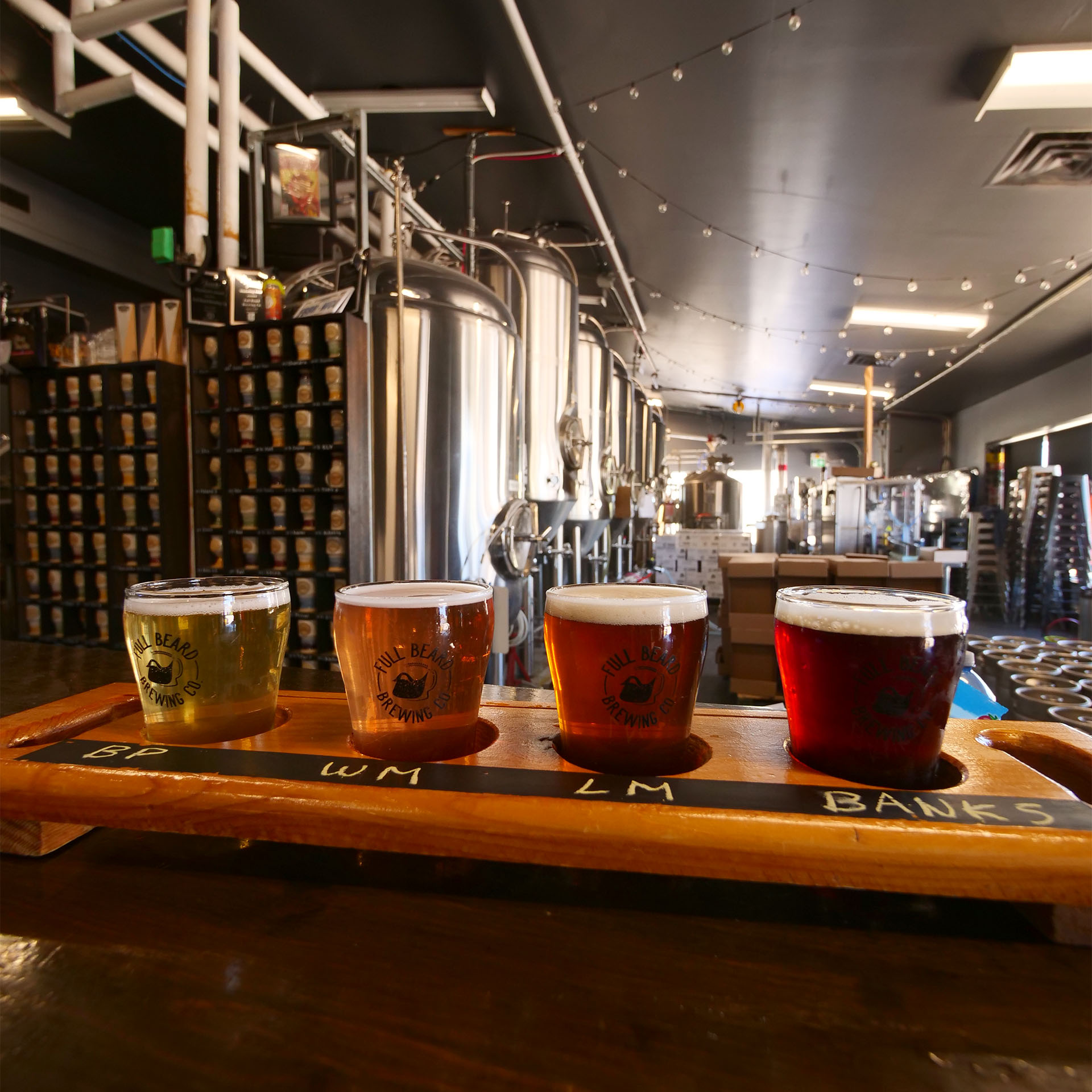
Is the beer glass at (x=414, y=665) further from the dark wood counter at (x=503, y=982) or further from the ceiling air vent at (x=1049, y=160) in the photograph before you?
the ceiling air vent at (x=1049, y=160)

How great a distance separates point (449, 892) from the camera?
546 millimetres

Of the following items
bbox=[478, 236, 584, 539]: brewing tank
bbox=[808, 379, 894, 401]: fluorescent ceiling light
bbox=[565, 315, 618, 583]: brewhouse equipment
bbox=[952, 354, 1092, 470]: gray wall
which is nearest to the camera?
bbox=[478, 236, 584, 539]: brewing tank

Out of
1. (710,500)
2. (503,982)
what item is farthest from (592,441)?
(503,982)

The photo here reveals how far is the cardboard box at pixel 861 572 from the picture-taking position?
250 cm

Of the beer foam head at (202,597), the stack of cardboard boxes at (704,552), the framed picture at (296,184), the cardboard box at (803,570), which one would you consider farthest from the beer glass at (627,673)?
the stack of cardboard boxes at (704,552)

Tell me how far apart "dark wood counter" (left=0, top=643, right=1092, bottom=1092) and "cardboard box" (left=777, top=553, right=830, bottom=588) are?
7.21 ft

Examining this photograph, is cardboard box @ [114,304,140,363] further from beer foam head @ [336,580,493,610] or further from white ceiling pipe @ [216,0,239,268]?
beer foam head @ [336,580,493,610]

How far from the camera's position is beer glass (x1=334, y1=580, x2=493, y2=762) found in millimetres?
590

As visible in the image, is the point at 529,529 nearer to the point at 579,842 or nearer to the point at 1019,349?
the point at 579,842

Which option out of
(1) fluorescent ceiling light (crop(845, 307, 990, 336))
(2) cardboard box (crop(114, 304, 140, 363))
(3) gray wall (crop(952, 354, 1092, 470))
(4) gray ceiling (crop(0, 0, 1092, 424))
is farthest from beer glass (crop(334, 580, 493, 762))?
(3) gray wall (crop(952, 354, 1092, 470))

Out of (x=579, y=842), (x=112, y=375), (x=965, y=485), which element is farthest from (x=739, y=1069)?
(x=965, y=485)

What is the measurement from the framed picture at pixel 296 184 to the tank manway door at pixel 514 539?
1.53 m

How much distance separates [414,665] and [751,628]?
8.34ft

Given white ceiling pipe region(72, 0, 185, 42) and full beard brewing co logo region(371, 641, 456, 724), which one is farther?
white ceiling pipe region(72, 0, 185, 42)
